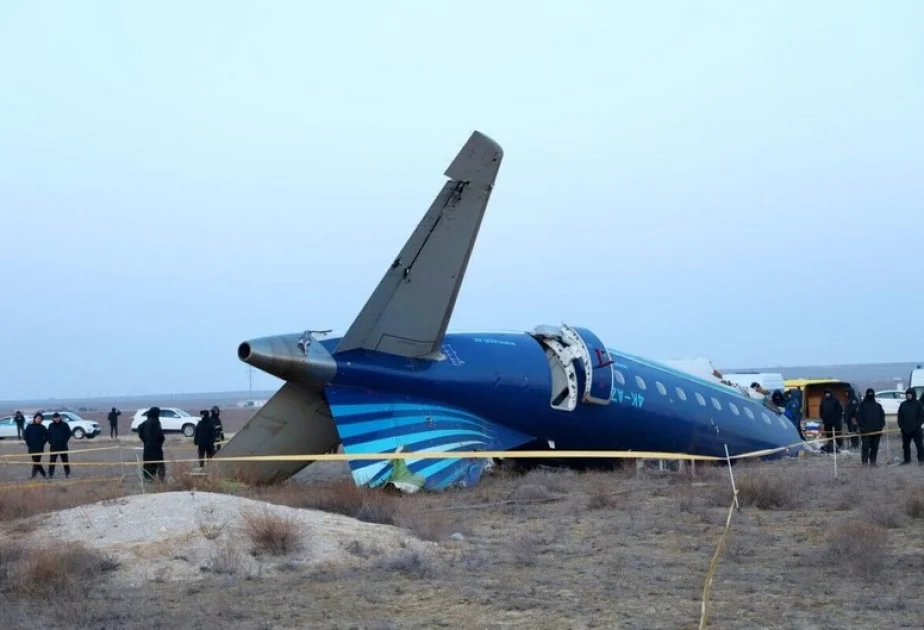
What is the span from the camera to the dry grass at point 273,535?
10609 millimetres

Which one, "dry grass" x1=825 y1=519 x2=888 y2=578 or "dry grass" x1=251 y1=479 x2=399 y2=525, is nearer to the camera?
"dry grass" x1=825 y1=519 x2=888 y2=578

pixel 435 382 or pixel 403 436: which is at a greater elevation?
pixel 435 382

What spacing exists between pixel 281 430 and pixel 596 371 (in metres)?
6.09

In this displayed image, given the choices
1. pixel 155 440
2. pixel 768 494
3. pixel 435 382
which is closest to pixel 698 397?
pixel 768 494

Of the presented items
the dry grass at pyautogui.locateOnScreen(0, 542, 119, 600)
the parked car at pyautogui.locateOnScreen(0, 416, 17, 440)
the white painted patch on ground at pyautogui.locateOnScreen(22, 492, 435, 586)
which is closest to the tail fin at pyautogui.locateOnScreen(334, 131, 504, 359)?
the white painted patch on ground at pyautogui.locateOnScreen(22, 492, 435, 586)

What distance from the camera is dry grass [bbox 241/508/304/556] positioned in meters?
10.6

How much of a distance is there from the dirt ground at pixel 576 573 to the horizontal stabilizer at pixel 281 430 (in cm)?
138

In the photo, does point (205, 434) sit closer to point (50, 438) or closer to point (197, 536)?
point (50, 438)

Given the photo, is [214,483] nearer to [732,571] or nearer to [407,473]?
[407,473]

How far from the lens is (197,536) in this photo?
1099 cm

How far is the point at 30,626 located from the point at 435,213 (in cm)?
976

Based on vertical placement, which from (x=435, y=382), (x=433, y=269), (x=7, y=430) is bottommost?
(x=7, y=430)

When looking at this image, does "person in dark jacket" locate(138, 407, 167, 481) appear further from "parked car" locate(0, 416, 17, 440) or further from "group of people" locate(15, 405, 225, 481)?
"parked car" locate(0, 416, 17, 440)

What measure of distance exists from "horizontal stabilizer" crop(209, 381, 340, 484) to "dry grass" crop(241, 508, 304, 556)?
20.7ft
